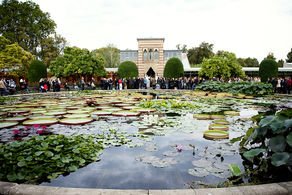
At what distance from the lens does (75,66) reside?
26.5 metres

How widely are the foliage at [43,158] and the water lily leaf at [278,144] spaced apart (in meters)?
2.21

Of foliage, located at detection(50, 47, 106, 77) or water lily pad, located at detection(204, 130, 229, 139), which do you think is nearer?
water lily pad, located at detection(204, 130, 229, 139)

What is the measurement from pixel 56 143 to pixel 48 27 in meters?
39.9

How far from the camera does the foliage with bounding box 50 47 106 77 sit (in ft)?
87.0

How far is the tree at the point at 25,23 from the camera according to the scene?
33094 mm

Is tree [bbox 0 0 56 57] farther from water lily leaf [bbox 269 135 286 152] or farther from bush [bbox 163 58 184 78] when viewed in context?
water lily leaf [bbox 269 135 286 152]

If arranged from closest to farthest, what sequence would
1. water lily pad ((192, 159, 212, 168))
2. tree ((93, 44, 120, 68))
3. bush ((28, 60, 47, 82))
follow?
1. water lily pad ((192, 159, 212, 168))
2. bush ((28, 60, 47, 82))
3. tree ((93, 44, 120, 68))

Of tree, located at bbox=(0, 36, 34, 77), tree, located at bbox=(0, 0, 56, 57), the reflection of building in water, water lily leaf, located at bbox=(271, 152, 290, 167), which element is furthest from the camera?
the reflection of building in water

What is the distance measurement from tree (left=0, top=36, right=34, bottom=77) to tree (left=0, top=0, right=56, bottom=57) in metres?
9.45

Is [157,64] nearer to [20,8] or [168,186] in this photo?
[20,8]

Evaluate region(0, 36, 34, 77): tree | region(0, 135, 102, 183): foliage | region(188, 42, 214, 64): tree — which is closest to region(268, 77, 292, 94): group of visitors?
region(0, 135, 102, 183): foliage

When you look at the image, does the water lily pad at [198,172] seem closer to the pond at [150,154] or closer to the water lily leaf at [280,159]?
the pond at [150,154]

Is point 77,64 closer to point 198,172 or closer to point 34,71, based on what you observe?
point 34,71

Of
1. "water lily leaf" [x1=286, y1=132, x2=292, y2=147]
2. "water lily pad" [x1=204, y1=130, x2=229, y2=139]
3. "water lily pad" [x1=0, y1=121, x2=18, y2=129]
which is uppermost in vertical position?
"water lily leaf" [x1=286, y1=132, x2=292, y2=147]
